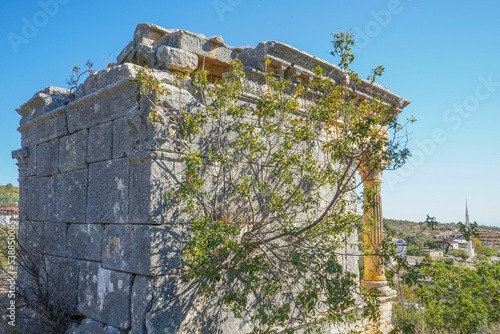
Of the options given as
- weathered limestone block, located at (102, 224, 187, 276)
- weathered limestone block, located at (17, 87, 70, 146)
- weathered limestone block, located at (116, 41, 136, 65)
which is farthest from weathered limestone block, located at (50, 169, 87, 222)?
weathered limestone block, located at (116, 41, 136, 65)

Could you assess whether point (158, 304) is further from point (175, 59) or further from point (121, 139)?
point (175, 59)

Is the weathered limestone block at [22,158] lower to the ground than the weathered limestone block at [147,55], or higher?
lower

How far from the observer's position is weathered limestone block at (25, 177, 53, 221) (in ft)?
17.4

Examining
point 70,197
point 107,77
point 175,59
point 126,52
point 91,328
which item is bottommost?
point 91,328

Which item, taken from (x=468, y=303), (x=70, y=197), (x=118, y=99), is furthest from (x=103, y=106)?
(x=468, y=303)

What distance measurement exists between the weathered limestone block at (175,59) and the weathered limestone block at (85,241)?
188cm

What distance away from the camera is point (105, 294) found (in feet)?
13.1

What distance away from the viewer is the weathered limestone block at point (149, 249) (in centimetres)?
350

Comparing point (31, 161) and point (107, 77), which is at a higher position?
point (107, 77)

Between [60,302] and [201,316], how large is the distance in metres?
1.78

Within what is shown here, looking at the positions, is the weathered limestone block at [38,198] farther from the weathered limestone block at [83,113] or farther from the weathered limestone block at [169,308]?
the weathered limestone block at [169,308]

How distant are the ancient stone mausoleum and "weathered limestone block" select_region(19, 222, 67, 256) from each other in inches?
0.6

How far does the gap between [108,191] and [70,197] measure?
976 mm

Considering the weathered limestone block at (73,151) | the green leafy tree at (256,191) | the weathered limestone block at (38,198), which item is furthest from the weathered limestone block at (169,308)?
the weathered limestone block at (38,198)
